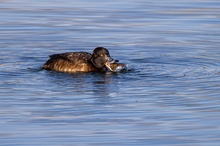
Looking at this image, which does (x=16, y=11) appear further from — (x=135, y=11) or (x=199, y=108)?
(x=199, y=108)

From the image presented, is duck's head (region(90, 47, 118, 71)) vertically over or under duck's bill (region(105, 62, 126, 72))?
over

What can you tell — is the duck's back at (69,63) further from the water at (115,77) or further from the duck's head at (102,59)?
the water at (115,77)

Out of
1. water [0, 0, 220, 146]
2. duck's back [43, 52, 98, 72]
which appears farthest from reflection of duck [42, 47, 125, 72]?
water [0, 0, 220, 146]

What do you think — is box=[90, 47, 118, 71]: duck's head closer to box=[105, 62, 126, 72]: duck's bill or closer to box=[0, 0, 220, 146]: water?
box=[105, 62, 126, 72]: duck's bill

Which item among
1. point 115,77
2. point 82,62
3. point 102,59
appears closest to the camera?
point 115,77

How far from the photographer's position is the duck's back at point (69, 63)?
1655cm

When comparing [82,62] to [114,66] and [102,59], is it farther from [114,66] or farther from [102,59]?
[114,66]

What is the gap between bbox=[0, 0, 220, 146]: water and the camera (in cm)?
1134

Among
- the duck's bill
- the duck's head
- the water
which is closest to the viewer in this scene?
the water

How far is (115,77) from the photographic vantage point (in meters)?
15.9

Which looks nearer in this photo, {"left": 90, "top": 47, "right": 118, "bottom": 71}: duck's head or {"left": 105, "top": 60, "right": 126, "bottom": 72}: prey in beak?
{"left": 105, "top": 60, "right": 126, "bottom": 72}: prey in beak

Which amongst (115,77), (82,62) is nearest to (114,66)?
(115,77)

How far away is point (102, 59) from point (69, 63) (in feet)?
2.31

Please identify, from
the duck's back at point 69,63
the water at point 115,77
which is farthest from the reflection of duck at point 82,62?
the water at point 115,77
